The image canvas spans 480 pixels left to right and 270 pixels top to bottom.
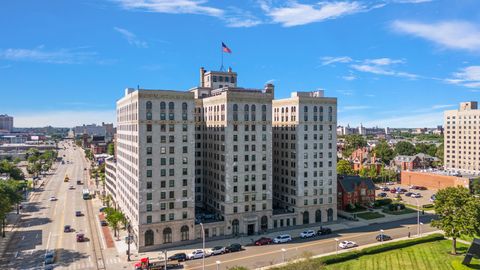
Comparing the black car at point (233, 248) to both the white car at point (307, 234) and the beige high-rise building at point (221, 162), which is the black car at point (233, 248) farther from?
the white car at point (307, 234)

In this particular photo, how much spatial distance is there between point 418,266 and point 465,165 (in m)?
149

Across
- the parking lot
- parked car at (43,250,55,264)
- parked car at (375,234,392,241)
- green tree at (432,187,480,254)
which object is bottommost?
the parking lot

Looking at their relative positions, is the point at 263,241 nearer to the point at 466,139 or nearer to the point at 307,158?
the point at 307,158

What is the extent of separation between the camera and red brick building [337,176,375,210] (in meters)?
122

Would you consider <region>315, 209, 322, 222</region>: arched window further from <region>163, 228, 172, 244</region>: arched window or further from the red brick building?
<region>163, 228, 172, 244</region>: arched window

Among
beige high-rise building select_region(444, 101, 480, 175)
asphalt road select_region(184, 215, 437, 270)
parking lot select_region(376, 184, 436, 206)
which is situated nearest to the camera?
asphalt road select_region(184, 215, 437, 270)

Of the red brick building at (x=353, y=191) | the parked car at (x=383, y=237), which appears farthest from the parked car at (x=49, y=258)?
the red brick building at (x=353, y=191)

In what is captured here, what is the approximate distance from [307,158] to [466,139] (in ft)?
440

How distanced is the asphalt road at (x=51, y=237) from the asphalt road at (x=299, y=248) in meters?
24.4

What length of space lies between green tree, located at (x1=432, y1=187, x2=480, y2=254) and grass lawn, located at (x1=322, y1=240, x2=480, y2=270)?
3.79 meters

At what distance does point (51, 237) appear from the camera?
295ft

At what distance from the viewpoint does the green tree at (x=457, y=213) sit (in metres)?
76.9

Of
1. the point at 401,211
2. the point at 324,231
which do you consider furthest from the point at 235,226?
the point at 401,211

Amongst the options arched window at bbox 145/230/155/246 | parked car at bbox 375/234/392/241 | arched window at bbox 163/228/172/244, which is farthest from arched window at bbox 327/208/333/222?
arched window at bbox 145/230/155/246
